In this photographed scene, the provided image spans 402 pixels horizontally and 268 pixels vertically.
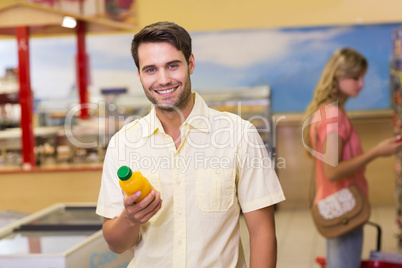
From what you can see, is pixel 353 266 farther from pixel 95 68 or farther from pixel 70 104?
pixel 95 68

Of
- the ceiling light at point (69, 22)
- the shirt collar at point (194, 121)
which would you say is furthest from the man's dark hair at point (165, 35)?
the ceiling light at point (69, 22)

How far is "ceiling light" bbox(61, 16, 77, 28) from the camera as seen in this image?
16.8ft

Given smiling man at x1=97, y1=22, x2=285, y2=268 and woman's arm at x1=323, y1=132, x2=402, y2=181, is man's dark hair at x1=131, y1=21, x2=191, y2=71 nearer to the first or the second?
smiling man at x1=97, y1=22, x2=285, y2=268

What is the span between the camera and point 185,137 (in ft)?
5.66

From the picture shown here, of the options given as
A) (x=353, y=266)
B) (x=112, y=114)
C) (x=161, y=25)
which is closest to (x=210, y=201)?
(x=161, y=25)

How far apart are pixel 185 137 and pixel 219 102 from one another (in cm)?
524

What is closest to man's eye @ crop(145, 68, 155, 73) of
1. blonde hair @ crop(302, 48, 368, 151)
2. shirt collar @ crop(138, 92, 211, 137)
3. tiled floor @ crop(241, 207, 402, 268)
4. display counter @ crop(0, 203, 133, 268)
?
shirt collar @ crop(138, 92, 211, 137)

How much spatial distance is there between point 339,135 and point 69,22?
10.9ft

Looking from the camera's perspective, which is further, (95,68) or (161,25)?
(95,68)

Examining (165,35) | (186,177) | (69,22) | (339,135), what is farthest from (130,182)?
(69,22)

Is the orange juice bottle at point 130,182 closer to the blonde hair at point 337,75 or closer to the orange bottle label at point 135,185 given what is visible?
the orange bottle label at point 135,185

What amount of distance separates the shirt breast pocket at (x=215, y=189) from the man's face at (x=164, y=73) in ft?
0.75

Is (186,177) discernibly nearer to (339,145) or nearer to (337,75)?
(339,145)

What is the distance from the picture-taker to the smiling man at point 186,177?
Result: 1649mm
